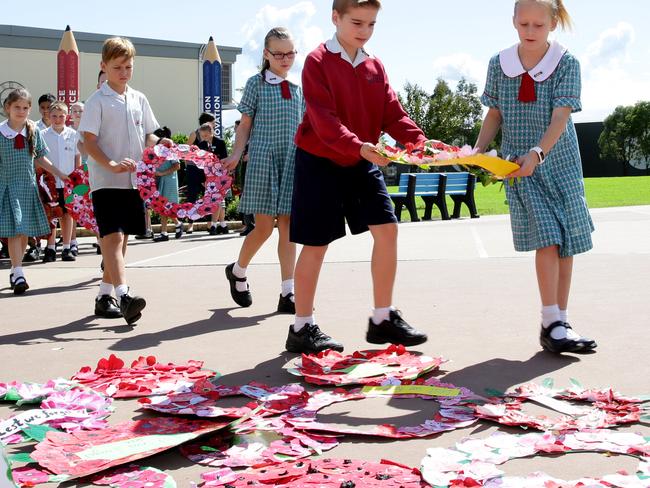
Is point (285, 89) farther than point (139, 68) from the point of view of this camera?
No

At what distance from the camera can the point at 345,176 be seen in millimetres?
5230

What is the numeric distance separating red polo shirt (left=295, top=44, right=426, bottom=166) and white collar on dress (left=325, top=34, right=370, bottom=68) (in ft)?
0.05

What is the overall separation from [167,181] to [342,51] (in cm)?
563

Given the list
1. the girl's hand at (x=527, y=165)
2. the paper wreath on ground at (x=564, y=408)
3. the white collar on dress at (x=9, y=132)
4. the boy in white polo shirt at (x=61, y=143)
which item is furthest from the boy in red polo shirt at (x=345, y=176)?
the boy in white polo shirt at (x=61, y=143)

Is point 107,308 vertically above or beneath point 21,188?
beneath

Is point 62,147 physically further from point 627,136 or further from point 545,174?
point 627,136

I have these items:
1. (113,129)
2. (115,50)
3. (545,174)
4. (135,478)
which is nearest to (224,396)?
(135,478)

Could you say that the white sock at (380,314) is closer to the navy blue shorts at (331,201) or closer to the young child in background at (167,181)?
the navy blue shorts at (331,201)

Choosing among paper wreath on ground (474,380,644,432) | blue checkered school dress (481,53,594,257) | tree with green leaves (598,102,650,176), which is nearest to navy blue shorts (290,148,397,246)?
blue checkered school dress (481,53,594,257)

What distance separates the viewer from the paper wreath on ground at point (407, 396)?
12.0ft

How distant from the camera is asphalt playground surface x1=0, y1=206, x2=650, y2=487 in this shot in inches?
157

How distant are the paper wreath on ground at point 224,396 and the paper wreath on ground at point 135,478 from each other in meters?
0.60

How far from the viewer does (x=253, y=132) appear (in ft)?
22.7

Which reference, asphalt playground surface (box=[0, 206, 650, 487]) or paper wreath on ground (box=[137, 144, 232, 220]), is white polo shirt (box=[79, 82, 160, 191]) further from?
asphalt playground surface (box=[0, 206, 650, 487])
